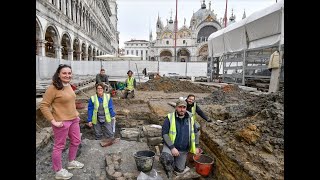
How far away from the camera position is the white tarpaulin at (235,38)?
1279cm

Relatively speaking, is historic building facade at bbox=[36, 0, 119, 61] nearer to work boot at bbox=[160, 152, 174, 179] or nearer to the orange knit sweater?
the orange knit sweater

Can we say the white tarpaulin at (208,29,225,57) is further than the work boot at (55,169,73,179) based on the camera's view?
Yes

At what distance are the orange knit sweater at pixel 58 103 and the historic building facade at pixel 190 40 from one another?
64483mm

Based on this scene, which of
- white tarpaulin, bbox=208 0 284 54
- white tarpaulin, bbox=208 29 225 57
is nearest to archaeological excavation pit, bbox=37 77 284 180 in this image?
white tarpaulin, bbox=208 0 284 54

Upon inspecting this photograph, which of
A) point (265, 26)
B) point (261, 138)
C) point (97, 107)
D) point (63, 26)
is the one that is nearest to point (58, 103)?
point (97, 107)

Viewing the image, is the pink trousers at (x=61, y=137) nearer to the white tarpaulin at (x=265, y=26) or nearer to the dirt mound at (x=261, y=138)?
the dirt mound at (x=261, y=138)

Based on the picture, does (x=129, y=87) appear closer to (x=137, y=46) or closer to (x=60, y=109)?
(x=60, y=109)

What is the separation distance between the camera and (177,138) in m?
4.40

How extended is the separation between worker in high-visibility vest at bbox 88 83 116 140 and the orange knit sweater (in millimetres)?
1862

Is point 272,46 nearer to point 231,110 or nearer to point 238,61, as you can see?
point 238,61

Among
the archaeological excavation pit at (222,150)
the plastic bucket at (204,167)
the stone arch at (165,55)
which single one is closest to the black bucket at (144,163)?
the archaeological excavation pit at (222,150)

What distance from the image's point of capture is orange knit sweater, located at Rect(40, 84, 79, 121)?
3519mm
